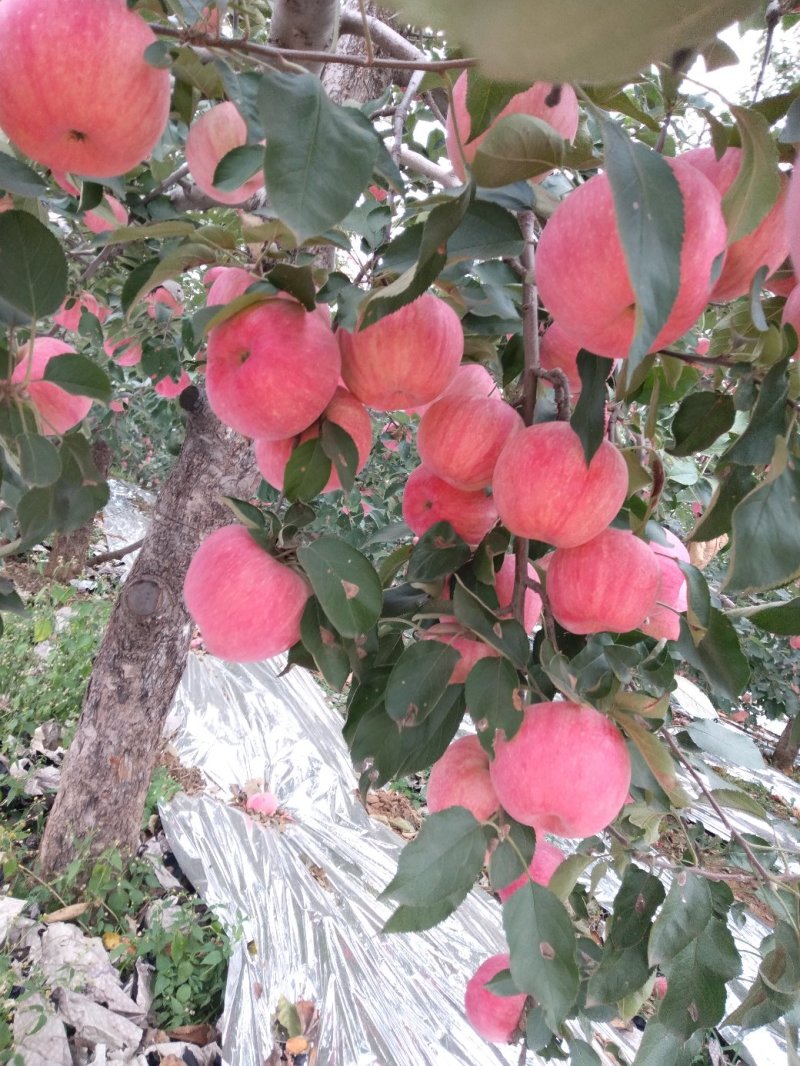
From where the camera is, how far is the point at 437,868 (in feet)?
1.91

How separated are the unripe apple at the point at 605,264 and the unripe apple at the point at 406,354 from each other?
0.48 feet

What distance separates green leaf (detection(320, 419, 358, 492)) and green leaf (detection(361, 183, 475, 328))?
0.66ft

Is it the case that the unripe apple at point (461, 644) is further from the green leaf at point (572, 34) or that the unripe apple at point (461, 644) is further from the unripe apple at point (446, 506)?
the green leaf at point (572, 34)

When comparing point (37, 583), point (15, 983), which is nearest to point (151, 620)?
point (15, 983)

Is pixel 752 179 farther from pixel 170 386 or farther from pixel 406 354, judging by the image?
pixel 170 386

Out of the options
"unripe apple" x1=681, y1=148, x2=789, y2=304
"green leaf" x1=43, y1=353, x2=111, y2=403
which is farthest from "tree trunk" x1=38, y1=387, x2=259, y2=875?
"unripe apple" x1=681, y1=148, x2=789, y2=304

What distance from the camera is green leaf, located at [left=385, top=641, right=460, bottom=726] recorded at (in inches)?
23.9

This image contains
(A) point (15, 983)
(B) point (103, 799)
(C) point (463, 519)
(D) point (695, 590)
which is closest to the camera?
(D) point (695, 590)

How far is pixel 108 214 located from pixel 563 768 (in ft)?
2.74

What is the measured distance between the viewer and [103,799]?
5.84 ft

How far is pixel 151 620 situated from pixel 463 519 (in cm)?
117

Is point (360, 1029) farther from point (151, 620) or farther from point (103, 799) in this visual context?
point (151, 620)

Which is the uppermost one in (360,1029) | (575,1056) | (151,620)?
(575,1056)

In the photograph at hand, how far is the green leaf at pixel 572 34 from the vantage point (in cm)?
12
